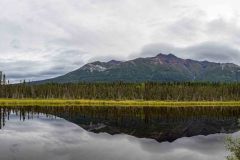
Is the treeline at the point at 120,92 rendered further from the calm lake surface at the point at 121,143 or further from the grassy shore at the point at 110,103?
the calm lake surface at the point at 121,143

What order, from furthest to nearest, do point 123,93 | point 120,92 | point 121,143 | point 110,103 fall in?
1. point 123,93
2. point 120,92
3. point 110,103
4. point 121,143

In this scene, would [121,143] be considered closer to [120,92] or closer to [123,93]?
[120,92]

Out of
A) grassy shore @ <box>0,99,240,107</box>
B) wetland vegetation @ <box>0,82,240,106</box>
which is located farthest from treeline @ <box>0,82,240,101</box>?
grassy shore @ <box>0,99,240,107</box>

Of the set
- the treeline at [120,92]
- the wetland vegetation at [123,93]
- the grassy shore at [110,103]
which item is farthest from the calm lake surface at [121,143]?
the treeline at [120,92]

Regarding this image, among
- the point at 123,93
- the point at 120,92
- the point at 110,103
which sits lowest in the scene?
the point at 110,103

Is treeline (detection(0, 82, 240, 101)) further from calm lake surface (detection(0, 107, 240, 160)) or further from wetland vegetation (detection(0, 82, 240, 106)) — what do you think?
calm lake surface (detection(0, 107, 240, 160))

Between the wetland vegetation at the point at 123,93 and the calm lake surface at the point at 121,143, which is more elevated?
the wetland vegetation at the point at 123,93

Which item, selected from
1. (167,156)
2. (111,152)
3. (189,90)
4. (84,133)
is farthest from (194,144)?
(189,90)

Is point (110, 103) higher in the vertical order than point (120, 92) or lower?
lower

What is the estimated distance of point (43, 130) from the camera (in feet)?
226

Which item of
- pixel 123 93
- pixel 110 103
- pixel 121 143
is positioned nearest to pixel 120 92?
pixel 123 93

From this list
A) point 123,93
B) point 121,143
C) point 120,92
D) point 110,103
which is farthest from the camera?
point 123,93

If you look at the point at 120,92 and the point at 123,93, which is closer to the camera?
the point at 120,92

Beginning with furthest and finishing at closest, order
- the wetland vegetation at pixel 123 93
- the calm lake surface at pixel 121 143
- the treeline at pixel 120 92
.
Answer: the treeline at pixel 120 92, the wetland vegetation at pixel 123 93, the calm lake surface at pixel 121 143
